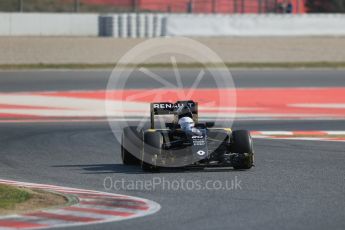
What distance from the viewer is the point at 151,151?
13.2m

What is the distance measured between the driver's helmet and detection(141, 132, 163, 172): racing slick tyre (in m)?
0.42

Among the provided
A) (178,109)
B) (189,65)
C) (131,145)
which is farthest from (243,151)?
(189,65)

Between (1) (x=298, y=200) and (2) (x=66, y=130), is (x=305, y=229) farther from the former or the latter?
(2) (x=66, y=130)

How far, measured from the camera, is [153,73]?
104 ft

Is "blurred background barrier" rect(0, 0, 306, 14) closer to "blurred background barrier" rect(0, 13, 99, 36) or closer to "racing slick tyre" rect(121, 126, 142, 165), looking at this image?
"blurred background barrier" rect(0, 13, 99, 36)

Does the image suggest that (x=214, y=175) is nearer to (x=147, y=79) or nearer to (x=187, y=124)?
(x=187, y=124)

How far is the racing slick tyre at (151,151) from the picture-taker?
1316 cm

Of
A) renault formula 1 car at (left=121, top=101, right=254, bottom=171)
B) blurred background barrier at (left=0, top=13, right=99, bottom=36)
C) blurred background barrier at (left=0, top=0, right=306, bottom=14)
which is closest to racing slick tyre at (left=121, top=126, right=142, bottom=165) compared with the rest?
renault formula 1 car at (left=121, top=101, right=254, bottom=171)

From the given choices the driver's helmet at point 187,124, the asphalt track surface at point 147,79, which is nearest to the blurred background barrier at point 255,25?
the asphalt track surface at point 147,79

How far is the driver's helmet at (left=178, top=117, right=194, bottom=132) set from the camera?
44.1ft

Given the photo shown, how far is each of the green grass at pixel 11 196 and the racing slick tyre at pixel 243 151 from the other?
127 inches

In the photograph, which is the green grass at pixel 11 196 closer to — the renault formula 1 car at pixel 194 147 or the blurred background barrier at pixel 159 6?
the renault formula 1 car at pixel 194 147

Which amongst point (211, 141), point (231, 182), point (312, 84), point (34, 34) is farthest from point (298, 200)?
point (34, 34)

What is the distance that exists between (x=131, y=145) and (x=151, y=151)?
97 cm
